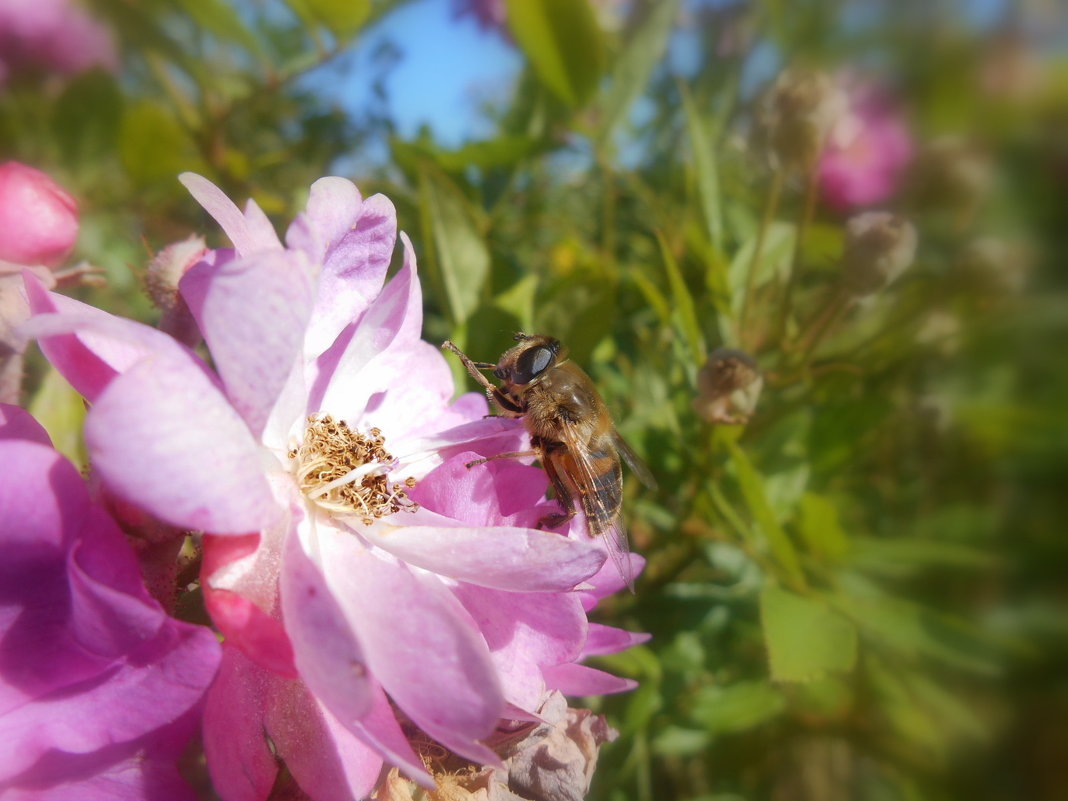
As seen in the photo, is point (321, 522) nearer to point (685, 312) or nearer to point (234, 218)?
point (234, 218)

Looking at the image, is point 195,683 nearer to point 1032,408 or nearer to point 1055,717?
point 1032,408

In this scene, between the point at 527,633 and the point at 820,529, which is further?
the point at 820,529

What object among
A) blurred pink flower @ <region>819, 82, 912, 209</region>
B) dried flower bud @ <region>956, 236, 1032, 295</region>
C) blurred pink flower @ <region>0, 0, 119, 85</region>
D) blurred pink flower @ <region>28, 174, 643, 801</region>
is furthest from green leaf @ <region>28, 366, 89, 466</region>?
blurred pink flower @ <region>819, 82, 912, 209</region>

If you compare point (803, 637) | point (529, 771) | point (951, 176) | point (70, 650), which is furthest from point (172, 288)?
point (951, 176)

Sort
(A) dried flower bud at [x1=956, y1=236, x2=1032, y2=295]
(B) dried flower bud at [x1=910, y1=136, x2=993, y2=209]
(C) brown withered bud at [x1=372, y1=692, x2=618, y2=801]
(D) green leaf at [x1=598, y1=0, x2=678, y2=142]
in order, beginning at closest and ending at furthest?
(C) brown withered bud at [x1=372, y1=692, x2=618, y2=801] < (D) green leaf at [x1=598, y1=0, x2=678, y2=142] < (A) dried flower bud at [x1=956, y1=236, x2=1032, y2=295] < (B) dried flower bud at [x1=910, y1=136, x2=993, y2=209]

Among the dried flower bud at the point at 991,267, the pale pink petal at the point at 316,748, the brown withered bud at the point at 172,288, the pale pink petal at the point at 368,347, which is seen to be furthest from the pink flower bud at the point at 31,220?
the dried flower bud at the point at 991,267

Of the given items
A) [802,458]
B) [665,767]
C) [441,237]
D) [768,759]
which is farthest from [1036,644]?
[441,237]

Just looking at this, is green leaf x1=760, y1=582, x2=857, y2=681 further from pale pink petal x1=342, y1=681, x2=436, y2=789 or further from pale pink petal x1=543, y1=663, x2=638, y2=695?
pale pink petal x1=342, y1=681, x2=436, y2=789

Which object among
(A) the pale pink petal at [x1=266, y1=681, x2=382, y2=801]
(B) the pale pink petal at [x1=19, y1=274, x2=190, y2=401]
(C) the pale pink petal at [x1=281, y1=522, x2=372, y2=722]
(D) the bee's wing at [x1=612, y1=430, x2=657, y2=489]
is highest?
(B) the pale pink petal at [x1=19, y1=274, x2=190, y2=401]
